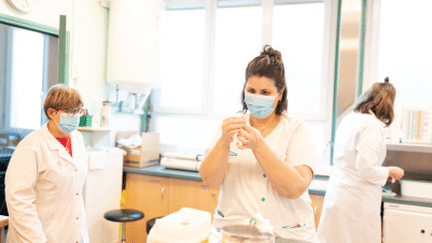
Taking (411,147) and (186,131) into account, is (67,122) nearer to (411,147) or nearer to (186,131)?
(186,131)

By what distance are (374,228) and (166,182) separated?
175 cm

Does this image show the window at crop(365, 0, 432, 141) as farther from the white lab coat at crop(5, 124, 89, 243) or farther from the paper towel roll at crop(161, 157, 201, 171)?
the white lab coat at crop(5, 124, 89, 243)


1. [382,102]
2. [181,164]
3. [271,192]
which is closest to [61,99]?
[271,192]

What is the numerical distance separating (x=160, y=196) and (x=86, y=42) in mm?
1544

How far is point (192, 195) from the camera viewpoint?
2.96 meters

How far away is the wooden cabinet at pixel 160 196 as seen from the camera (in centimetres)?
293

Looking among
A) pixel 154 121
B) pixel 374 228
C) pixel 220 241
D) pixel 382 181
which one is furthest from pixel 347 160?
pixel 154 121

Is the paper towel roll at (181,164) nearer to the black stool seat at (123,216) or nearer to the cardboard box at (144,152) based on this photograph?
the cardboard box at (144,152)

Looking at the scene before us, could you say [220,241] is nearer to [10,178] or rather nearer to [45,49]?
[10,178]

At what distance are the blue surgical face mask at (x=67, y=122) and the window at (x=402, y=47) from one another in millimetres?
2593

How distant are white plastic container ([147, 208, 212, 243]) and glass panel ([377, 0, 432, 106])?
2.61 m

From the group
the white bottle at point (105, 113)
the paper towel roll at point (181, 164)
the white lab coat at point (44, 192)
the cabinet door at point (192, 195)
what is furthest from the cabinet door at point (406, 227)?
the white bottle at point (105, 113)

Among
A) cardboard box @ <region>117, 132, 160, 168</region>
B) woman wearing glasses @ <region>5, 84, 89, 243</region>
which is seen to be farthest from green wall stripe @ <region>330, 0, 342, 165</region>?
woman wearing glasses @ <region>5, 84, 89, 243</region>

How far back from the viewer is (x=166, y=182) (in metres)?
3.04
